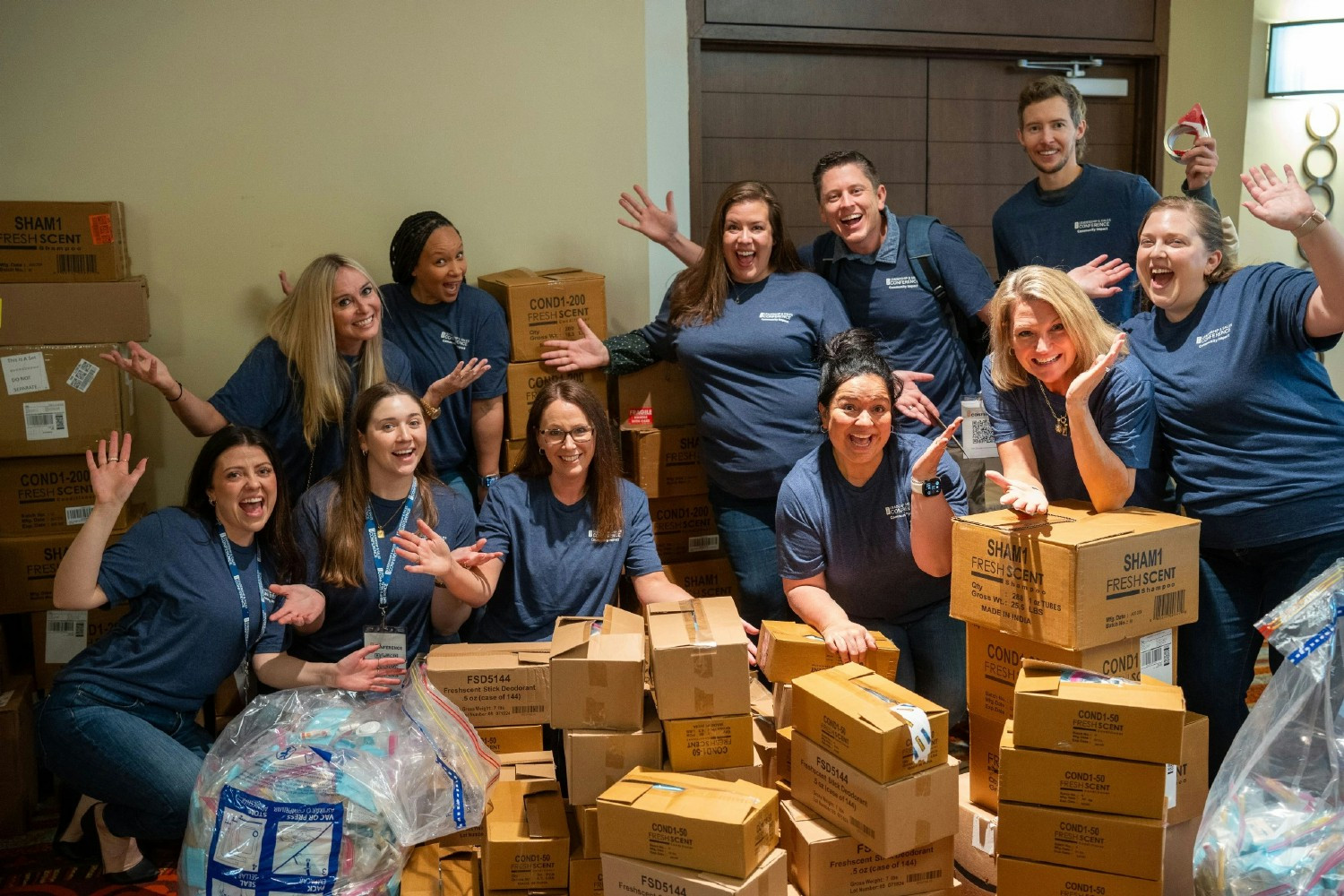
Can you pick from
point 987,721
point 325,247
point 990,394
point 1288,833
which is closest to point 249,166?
point 325,247

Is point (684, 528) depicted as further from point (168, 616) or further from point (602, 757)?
point (168, 616)

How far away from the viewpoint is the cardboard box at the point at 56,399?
2.97 meters

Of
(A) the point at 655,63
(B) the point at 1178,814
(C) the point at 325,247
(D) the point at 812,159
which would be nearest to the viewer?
(B) the point at 1178,814

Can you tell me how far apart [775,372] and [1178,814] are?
1.50 metres

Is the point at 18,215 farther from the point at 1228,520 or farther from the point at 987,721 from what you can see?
the point at 1228,520

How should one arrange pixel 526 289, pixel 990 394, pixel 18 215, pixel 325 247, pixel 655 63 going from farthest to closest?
pixel 655 63 < pixel 325 247 < pixel 526 289 < pixel 18 215 < pixel 990 394

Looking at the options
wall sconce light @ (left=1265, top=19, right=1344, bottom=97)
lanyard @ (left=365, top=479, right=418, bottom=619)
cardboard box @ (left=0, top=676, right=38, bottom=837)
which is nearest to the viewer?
lanyard @ (left=365, top=479, right=418, bottom=619)

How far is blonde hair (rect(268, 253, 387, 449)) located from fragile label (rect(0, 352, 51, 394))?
0.63 metres

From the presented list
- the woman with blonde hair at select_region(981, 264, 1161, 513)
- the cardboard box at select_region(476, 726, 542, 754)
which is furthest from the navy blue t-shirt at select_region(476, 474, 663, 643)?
the woman with blonde hair at select_region(981, 264, 1161, 513)

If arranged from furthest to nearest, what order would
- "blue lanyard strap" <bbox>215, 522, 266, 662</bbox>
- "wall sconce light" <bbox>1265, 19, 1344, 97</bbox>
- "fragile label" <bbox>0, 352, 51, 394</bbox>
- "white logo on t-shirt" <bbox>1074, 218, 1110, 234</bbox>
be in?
"wall sconce light" <bbox>1265, 19, 1344, 97</bbox> < "white logo on t-shirt" <bbox>1074, 218, 1110, 234</bbox> < "fragile label" <bbox>0, 352, 51, 394</bbox> < "blue lanyard strap" <bbox>215, 522, 266, 662</bbox>

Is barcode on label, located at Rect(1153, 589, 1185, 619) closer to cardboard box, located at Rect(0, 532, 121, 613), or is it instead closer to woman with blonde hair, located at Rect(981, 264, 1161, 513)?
woman with blonde hair, located at Rect(981, 264, 1161, 513)

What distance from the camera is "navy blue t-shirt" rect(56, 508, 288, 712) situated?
99.0 inches

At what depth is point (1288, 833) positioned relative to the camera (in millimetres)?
1988

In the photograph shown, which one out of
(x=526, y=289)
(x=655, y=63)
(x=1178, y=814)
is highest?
(x=655, y=63)
